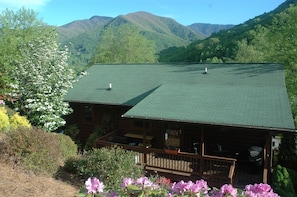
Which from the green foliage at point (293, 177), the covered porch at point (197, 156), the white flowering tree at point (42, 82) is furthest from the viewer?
the white flowering tree at point (42, 82)

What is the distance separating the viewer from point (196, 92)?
13.7 m

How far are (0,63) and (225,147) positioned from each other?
13.9 m

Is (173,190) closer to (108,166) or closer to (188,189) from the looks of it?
(188,189)

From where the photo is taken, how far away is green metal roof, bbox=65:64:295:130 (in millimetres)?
10852

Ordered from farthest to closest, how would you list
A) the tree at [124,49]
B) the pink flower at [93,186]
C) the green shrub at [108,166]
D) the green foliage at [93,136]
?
the tree at [124,49] < the green foliage at [93,136] < the green shrub at [108,166] < the pink flower at [93,186]

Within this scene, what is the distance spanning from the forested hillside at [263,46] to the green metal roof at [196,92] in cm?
696

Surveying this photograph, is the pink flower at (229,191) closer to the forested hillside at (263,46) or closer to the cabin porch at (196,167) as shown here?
the cabin porch at (196,167)

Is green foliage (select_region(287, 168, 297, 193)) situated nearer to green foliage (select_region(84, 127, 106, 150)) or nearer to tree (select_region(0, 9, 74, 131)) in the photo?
green foliage (select_region(84, 127, 106, 150))

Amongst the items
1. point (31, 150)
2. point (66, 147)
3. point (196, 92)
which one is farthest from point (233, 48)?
point (31, 150)

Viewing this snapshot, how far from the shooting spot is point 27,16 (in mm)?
36406

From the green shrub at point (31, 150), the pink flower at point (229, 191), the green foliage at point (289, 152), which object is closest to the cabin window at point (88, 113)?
the green shrub at point (31, 150)

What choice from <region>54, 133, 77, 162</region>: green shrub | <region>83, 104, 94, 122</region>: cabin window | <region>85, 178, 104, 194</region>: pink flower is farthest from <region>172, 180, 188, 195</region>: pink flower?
<region>83, 104, 94, 122</region>: cabin window

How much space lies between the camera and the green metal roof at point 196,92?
10.9 metres

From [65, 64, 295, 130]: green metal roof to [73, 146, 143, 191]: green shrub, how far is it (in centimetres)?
286
